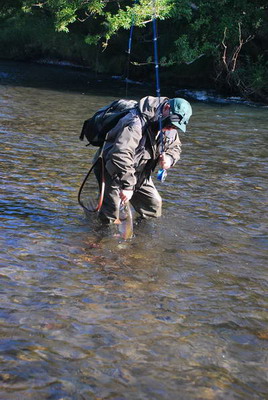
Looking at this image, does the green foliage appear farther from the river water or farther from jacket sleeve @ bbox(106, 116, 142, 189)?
jacket sleeve @ bbox(106, 116, 142, 189)

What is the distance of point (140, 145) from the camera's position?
6941mm

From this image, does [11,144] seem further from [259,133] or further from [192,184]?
[259,133]

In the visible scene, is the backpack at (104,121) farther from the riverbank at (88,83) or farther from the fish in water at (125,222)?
the riverbank at (88,83)

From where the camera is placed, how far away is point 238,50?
23500 mm

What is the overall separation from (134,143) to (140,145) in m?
0.24

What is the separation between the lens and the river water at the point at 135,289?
441 cm

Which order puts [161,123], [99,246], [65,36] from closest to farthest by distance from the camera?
[161,123] → [99,246] → [65,36]

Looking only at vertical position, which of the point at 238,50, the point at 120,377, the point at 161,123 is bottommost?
the point at 120,377

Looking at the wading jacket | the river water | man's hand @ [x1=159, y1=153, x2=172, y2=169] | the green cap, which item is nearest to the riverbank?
the river water

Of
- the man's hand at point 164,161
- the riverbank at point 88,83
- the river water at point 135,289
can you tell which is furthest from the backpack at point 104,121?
the riverbank at point 88,83

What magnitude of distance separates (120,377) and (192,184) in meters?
6.59

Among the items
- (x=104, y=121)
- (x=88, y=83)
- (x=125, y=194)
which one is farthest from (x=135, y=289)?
(x=88, y=83)

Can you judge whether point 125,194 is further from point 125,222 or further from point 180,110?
point 180,110

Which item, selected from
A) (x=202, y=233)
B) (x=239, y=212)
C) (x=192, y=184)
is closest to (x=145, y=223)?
(x=202, y=233)
